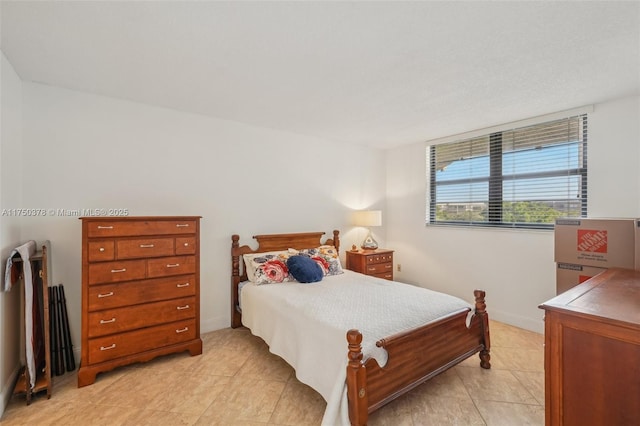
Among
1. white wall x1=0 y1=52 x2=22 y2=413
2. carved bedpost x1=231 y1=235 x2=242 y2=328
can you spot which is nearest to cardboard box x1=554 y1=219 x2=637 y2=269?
carved bedpost x1=231 y1=235 x2=242 y2=328

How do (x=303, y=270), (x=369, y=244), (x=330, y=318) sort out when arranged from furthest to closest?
(x=369, y=244), (x=303, y=270), (x=330, y=318)

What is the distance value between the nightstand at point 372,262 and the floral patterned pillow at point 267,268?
125cm

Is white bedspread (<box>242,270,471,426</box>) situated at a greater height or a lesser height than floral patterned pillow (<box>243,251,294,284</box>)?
lesser

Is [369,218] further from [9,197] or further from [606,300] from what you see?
[9,197]

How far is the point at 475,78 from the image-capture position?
2.30 m

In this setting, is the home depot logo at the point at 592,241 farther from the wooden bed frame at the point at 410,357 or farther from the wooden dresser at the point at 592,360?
the wooden dresser at the point at 592,360

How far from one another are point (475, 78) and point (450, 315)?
1893 mm

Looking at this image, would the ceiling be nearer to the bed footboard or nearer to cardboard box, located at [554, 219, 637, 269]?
cardboard box, located at [554, 219, 637, 269]

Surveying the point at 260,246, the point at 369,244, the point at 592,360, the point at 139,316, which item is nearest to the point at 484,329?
the point at 592,360

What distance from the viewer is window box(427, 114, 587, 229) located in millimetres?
3021

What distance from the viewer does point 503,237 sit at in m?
3.47

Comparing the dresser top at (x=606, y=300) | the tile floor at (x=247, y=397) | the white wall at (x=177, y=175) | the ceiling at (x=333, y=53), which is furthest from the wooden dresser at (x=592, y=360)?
the white wall at (x=177, y=175)

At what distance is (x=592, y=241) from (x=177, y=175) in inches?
152

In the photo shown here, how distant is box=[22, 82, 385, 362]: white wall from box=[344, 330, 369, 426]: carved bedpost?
212 cm
